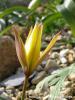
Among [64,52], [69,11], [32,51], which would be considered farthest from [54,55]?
[32,51]

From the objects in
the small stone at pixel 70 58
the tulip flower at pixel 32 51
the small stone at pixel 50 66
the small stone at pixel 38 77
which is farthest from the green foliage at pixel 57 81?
the small stone at pixel 70 58

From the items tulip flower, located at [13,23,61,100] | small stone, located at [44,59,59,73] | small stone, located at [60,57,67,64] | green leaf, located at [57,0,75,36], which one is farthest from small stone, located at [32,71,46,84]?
tulip flower, located at [13,23,61,100]

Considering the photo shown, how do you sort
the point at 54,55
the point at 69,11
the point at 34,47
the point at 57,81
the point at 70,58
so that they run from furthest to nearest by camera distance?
the point at 54,55 → the point at 70,58 → the point at 69,11 → the point at 57,81 → the point at 34,47

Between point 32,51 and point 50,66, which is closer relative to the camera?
point 32,51

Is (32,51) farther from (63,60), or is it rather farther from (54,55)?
(54,55)

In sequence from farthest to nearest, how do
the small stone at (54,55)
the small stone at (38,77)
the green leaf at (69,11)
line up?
1. the small stone at (54,55)
2. the small stone at (38,77)
3. the green leaf at (69,11)

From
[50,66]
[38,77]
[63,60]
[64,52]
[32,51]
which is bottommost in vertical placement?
[32,51]

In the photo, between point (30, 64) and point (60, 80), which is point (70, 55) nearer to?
point (60, 80)

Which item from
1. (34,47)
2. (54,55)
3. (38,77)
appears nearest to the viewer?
(34,47)

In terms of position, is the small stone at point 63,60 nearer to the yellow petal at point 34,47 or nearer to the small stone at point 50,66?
the small stone at point 50,66

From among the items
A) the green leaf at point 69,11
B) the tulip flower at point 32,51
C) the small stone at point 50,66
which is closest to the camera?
the tulip flower at point 32,51

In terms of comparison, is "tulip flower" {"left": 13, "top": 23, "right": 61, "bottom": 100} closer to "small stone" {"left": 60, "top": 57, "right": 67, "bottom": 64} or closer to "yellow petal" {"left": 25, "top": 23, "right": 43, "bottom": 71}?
"yellow petal" {"left": 25, "top": 23, "right": 43, "bottom": 71}
